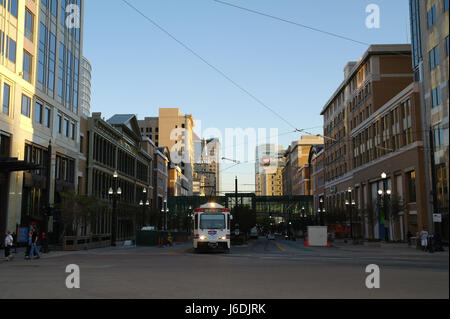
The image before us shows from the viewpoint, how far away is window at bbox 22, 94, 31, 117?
43688 millimetres

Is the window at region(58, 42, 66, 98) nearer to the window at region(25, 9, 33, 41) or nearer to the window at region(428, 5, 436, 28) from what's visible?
the window at region(25, 9, 33, 41)

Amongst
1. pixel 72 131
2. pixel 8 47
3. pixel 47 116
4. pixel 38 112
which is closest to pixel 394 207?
pixel 47 116

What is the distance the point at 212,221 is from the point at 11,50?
967 inches

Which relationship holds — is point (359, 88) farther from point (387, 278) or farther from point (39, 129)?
point (387, 278)

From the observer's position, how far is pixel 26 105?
4431 cm

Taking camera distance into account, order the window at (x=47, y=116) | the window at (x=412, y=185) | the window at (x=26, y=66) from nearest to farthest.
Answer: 1. the window at (x=26, y=66)
2. the window at (x=47, y=116)
3. the window at (x=412, y=185)

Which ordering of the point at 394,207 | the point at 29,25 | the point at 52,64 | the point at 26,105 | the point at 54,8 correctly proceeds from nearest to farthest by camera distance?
the point at 26,105 < the point at 29,25 < the point at 394,207 < the point at 52,64 < the point at 54,8

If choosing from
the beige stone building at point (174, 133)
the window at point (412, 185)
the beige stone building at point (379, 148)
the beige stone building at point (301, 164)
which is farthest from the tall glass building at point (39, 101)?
the beige stone building at point (174, 133)

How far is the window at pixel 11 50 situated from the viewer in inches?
1618

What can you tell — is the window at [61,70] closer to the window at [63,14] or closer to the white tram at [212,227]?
the window at [63,14]

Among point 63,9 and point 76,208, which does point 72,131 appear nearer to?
point 63,9

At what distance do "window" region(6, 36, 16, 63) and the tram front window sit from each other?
76.6 feet

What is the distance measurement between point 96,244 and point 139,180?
4776cm

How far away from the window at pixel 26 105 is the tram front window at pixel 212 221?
2207 centimetres
